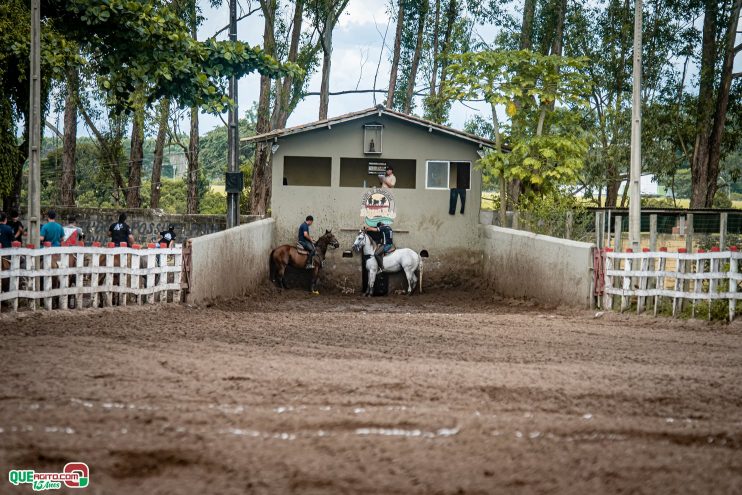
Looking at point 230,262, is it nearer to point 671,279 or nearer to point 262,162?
point 671,279

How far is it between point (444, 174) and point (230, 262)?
9400mm

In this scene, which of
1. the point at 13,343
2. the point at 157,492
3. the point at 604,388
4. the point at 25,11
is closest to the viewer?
the point at 157,492

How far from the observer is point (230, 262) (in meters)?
21.1

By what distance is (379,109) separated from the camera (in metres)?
28.1

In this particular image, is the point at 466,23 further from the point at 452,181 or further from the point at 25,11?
the point at 25,11

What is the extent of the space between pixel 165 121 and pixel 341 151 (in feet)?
59.6

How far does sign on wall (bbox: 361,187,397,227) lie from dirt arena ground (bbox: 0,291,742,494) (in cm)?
1459

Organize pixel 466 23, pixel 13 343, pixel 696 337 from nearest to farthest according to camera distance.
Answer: pixel 13 343 → pixel 696 337 → pixel 466 23

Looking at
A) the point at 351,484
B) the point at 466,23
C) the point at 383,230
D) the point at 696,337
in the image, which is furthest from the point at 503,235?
the point at 466,23

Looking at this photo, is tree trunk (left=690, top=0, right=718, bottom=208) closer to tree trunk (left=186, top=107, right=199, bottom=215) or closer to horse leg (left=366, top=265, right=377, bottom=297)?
horse leg (left=366, top=265, right=377, bottom=297)

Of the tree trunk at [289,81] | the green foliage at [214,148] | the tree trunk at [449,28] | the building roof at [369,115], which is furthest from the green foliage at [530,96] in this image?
the green foliage at [214,148]

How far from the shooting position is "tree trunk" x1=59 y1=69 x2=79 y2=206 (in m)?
43.6

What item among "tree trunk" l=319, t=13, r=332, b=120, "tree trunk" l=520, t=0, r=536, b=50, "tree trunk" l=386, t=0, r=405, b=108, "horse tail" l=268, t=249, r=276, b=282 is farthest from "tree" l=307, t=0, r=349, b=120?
"horse tail" l=268, t=249, r=276, b=282

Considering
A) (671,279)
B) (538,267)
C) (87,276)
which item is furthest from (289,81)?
(671,279)
